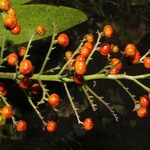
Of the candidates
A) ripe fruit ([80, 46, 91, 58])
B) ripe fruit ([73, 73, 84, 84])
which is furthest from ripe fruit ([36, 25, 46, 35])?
ripe fruit ([73, 73, 84, 84])

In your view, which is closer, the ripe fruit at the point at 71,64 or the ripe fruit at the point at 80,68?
the ripe fruit at the point at 80,68

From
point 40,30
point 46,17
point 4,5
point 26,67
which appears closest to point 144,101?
point 26,67

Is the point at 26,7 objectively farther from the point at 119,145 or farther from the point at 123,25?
the point at 123,25

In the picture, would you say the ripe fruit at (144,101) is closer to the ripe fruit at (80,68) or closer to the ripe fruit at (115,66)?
the ripe fruit at (115,66)

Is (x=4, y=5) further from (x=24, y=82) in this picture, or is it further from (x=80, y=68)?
(x=80, y=68)

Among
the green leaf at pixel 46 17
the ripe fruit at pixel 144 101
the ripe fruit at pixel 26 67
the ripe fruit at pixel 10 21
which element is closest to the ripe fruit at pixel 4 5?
the ripe fruit at pixel 10 21

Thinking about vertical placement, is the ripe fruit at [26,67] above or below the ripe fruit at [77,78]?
above

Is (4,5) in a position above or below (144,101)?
above
